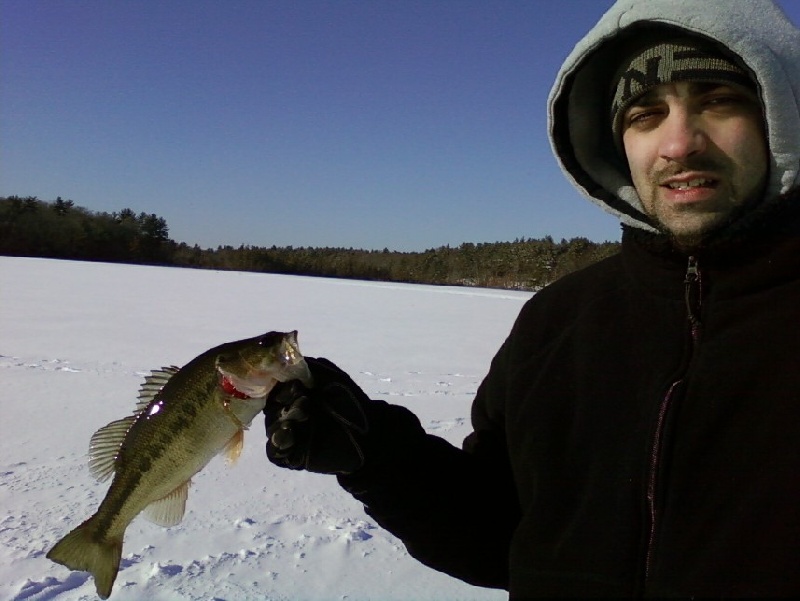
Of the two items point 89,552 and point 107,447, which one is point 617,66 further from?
point 89,552

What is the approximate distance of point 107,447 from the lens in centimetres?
195

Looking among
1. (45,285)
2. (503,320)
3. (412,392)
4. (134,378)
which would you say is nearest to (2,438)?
(134,378)

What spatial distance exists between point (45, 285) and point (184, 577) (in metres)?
18.0

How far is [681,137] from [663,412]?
2.08 ft

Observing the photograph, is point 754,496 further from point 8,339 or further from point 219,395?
point 8,339

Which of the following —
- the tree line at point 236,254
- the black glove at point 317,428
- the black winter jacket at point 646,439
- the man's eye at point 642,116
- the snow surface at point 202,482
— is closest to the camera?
the black winter jacket at point 646,439

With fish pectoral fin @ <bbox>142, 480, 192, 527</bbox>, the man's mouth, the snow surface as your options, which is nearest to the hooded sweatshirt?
the man's mouth

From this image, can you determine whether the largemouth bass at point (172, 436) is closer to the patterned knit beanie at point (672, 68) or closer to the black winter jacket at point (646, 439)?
the black winter jacket at point (646, 439)

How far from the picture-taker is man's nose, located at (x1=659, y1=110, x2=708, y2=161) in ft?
4.52

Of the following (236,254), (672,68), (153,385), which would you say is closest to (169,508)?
(153,385)

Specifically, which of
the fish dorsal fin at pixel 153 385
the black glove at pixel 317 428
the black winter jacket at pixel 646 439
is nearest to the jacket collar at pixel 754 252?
the black winter jacket at pixel 646 439

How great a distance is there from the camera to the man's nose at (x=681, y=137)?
4.52 feet

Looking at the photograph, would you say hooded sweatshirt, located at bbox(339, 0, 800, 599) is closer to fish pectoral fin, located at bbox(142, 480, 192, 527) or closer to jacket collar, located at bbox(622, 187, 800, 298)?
jacket collar, located at bbox(622, 187, 800, 298)

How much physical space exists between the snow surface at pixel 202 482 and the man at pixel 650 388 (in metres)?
1.42
